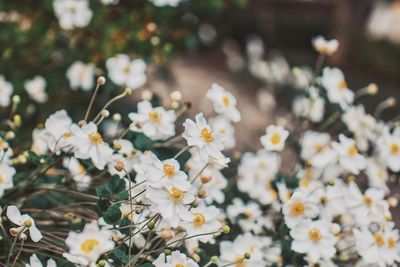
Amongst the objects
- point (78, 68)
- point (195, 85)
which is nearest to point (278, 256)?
point (78, 68)

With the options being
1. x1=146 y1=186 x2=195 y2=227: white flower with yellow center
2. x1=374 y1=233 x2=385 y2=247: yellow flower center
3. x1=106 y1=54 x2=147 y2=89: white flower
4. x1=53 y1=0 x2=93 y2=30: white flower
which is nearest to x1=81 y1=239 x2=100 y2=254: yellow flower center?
x1=146 y1=186 x2=195 y2=227: white flower with yellow center

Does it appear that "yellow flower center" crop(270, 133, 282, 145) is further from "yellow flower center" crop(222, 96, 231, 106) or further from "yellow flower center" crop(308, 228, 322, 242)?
"yellow flower center" crop(308, 228, 322, 242)

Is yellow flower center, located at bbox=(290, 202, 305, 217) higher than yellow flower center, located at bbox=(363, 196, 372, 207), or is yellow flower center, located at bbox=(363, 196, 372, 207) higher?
yellow flower center, located at bbox=(363, 196, 372, 207)

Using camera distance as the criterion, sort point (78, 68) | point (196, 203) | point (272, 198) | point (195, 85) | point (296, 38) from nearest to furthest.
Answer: point (196, 203) < point (272, 198) < point (78, 68) < point (195, 85) < point (296, 38)

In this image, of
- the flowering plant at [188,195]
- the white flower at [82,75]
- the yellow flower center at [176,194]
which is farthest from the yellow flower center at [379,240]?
the white flower at [82,75]

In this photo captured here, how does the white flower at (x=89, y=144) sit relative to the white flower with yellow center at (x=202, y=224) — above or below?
above

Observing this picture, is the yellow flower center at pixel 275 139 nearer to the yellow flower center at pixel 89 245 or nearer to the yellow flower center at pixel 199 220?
the yellow flower center at pixel 199 220

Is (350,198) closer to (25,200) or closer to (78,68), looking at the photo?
(25,200)
